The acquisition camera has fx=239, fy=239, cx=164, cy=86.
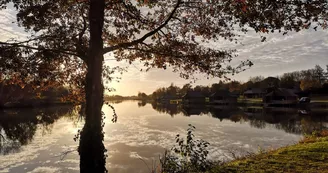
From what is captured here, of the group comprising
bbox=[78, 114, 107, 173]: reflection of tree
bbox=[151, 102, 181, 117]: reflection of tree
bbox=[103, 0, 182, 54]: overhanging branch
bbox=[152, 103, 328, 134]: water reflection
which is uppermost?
bbox=[103, 0, 182, 54]: overhanging branch

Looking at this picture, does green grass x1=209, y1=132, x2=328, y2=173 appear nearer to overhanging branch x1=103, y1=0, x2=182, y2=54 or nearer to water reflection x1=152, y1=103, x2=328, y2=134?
overhanging branch x1=103, y1=0, x2=182, y2=54

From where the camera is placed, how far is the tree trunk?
209 inches

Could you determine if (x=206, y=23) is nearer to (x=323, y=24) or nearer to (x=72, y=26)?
A: (x=323, y=24)

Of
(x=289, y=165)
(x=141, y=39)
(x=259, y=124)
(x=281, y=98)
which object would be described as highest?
(x=141, y=39)

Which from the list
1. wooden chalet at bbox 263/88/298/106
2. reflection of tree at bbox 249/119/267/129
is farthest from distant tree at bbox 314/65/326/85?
reflection of tree at bbox 249/119/267/129

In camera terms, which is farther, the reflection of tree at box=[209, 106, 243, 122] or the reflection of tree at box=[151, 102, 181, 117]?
the reflection of tree at box=[151, 102, 181, 117]

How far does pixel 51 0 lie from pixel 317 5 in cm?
553

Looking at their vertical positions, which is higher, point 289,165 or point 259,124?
point 289,165

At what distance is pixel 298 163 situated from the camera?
6660 millimetres

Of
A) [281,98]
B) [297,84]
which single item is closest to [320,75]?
[297,84]

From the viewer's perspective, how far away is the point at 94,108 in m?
5.44

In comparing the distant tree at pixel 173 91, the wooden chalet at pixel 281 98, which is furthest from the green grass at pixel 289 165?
the distant tree at pixel 173 91

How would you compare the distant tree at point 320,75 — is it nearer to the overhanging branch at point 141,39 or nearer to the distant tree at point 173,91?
the distant tree at point 173,91

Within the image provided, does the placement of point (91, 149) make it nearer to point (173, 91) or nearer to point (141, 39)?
point (141, 39)
